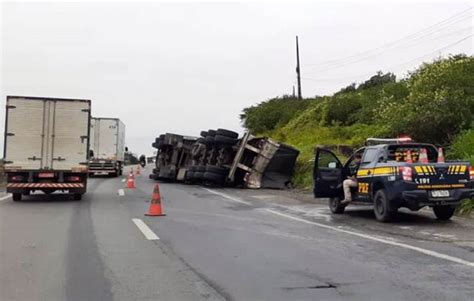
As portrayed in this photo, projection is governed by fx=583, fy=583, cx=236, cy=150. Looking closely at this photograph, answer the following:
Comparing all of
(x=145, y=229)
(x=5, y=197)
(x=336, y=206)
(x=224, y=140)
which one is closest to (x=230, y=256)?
(x=145, y=229)

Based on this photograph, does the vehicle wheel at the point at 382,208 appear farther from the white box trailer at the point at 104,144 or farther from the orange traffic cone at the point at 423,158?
the white box trailer at the point at 104,144

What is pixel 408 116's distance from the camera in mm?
21062

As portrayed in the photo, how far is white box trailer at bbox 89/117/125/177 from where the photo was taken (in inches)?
1385

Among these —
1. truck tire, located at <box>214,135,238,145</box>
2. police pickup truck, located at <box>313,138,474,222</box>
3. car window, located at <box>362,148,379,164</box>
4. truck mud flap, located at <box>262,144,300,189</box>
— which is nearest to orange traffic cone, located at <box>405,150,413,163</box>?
police pickup truck, located at <box>313,138,474,222</box>

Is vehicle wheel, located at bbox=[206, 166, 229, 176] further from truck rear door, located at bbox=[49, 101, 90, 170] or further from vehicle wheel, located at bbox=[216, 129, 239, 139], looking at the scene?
truck rear door, located at bbox=[49, 101, 90, 170]

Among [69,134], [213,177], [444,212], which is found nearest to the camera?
[444,212]

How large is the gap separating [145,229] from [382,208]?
205 inches

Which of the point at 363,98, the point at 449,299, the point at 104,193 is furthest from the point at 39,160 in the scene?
the point at 363,98

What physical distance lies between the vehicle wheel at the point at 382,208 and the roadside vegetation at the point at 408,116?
2.78m

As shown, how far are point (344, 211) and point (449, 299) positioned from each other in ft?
31.3

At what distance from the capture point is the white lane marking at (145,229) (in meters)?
10.4

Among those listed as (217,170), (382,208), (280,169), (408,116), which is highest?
(408,116)

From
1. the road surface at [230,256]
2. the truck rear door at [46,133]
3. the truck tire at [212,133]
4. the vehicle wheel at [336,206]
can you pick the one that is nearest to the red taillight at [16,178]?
the truck rear door at [46,133]

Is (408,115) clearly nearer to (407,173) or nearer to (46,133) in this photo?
(407,173)
